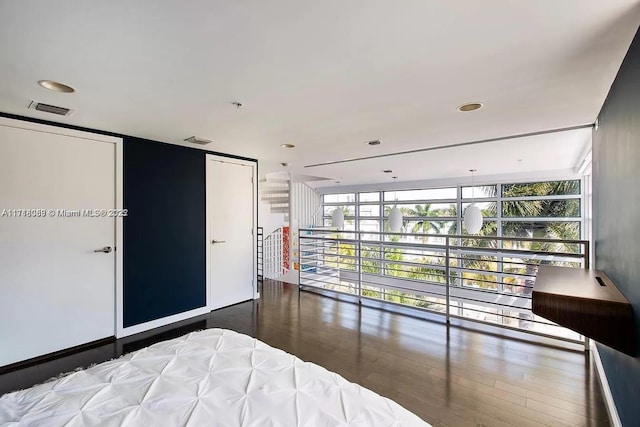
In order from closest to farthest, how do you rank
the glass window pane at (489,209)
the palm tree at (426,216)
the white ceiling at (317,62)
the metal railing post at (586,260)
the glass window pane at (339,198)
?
the white ceiling at (317,62) → the metal railing post at (586,260) → the glass window pane at (489,209) → the palm tree at (426,216) → the glass window pane at (339,198)

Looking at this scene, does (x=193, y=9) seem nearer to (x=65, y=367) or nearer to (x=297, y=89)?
(x=297, y=89)

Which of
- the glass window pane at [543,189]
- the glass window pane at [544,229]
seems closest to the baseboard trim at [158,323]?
the glass window pane at [544,229]

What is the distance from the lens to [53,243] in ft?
9.46

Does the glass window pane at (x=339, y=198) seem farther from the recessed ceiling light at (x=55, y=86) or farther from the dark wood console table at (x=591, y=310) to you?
the recessed ceiling light at (x=55, y=86)

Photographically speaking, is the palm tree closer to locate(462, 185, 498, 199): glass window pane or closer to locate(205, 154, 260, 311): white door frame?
locate(462, 185, 498, 199): glass window pane

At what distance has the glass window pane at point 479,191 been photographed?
685cm

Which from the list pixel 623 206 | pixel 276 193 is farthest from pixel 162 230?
pixel 623 206

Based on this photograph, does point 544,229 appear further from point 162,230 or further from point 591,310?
point 162,230

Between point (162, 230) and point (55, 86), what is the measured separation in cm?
202

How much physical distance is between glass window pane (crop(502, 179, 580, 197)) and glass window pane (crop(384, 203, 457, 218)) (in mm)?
1218

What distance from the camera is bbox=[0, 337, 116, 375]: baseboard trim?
8.65ft

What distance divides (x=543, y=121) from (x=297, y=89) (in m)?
2.36

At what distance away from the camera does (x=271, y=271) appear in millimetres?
6688

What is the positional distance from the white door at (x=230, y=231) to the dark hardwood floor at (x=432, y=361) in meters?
0.46
